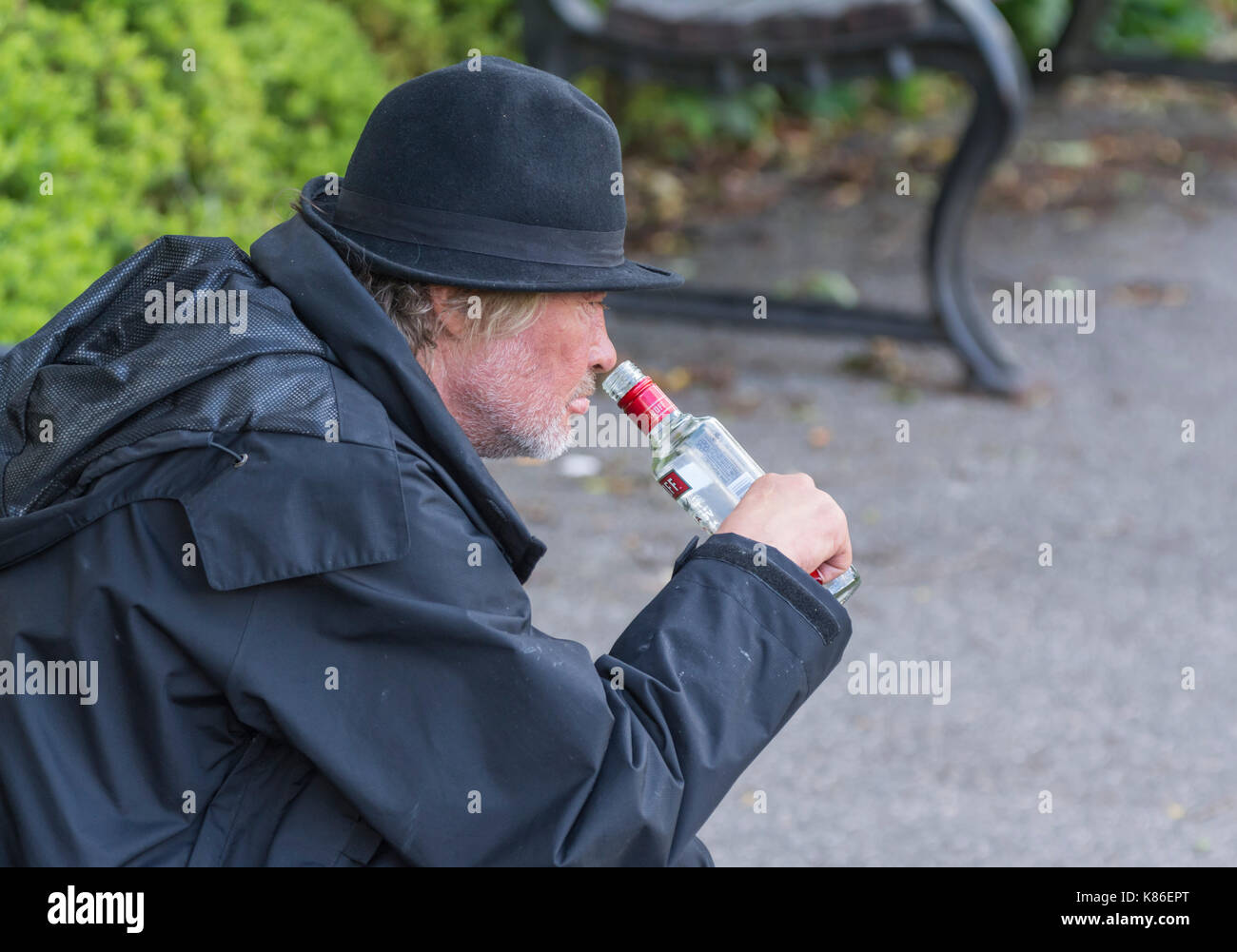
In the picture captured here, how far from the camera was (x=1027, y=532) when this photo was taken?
186 inches

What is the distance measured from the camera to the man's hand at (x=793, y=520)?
1.94m

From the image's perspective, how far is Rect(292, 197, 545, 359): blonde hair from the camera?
1939mm


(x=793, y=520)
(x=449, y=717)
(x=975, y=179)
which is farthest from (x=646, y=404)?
(x=975, y=179)

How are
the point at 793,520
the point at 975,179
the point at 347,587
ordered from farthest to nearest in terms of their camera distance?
the point at 975,179 < the point at 793,520 < the point at 347,587

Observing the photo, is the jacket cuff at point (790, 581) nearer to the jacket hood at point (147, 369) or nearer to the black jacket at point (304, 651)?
the black jacket at point (304, 651)

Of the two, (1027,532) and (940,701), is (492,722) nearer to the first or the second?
(940,701)

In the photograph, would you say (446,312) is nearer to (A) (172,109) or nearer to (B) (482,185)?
(B) (482,185)

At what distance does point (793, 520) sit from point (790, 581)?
104mm

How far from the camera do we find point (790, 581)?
188 cm

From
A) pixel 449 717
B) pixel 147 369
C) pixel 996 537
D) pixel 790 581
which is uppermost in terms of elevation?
pixel 147 369

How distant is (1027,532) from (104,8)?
313 cm

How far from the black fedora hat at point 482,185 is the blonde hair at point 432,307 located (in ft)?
0.15

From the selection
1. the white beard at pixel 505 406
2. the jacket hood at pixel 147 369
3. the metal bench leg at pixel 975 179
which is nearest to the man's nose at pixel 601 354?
the white beard at pixel 505 406

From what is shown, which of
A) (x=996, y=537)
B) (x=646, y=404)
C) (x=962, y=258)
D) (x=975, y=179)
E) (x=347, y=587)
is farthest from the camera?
(x=962, y=258)
